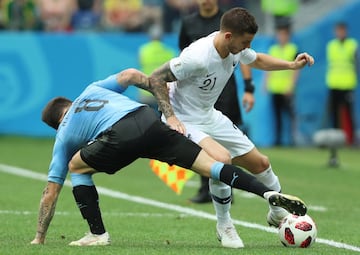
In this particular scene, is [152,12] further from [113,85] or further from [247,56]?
[113,85]

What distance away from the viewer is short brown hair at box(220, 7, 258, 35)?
8852mm

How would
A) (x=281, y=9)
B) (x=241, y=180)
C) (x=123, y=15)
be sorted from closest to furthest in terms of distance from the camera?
(x=241, y=180)
(x=281, y=9)
(x=123, y=15)

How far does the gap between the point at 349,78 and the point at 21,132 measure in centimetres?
662

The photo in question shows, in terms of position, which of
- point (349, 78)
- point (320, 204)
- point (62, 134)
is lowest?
point (349, 78)

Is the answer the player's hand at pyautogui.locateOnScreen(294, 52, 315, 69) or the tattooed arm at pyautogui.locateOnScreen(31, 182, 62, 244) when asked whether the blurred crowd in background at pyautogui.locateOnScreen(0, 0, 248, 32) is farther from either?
the tattooed arm at pyautogui.locateOnScreen(31, 182, 62, 244)

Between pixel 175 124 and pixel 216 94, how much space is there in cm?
77

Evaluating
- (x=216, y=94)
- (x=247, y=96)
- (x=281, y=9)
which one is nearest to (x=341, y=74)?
(x=281, y=9)

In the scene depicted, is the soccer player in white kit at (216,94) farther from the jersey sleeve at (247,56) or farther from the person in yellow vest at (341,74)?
the person in yellow vest at (341,74)

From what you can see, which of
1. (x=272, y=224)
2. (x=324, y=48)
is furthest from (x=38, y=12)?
(x=272, y=224)

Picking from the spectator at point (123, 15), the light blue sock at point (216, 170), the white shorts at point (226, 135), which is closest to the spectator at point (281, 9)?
the spectator at point (123, 15)

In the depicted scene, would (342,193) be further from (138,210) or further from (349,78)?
(349,78)

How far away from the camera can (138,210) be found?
40.6ft

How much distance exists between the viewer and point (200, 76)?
9422 millimetres

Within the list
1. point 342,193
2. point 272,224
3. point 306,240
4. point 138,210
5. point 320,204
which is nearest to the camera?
point 306,240
